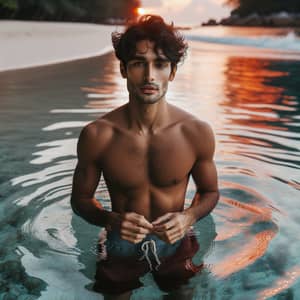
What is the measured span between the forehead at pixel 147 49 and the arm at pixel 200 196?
40 centimetres

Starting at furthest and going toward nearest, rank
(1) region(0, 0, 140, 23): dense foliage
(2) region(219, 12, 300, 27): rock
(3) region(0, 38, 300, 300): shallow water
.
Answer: (2) region(219, 12, 300, 27): rock < (1) region(0, 0, 140, 23): dense foliage < (3) region(0, 38, 300, 300): shallow water

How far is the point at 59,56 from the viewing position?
18891 millimetres

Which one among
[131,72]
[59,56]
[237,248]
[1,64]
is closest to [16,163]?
[237,248]

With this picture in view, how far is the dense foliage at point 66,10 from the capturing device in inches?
809

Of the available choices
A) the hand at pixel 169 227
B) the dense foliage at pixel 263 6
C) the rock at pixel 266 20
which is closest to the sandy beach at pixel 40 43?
the hand at pixel 169 227

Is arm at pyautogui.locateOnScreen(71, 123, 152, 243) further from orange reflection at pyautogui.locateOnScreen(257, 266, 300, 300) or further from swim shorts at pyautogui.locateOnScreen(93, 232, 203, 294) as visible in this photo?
orange reflection at pyautogui.locateOnScreen(257, 266, 300, 300)

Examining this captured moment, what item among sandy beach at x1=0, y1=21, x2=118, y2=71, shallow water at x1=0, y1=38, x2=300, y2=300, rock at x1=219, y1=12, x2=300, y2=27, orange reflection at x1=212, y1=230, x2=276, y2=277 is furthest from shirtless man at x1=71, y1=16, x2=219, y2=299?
rock at x1=219, y1=12, x2=300, y2=27

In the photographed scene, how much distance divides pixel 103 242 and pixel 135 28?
119cm

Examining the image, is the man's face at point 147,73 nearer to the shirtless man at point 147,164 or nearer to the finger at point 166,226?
the shirtless man at point 147,164

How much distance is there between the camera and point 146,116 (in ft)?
7.85

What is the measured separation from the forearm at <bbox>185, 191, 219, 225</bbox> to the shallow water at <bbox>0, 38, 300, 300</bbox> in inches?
15.2

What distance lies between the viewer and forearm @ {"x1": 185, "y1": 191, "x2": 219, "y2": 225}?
244 centimetres

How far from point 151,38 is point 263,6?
196 feet

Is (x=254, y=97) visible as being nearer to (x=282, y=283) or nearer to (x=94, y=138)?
(x=282, y=283)
